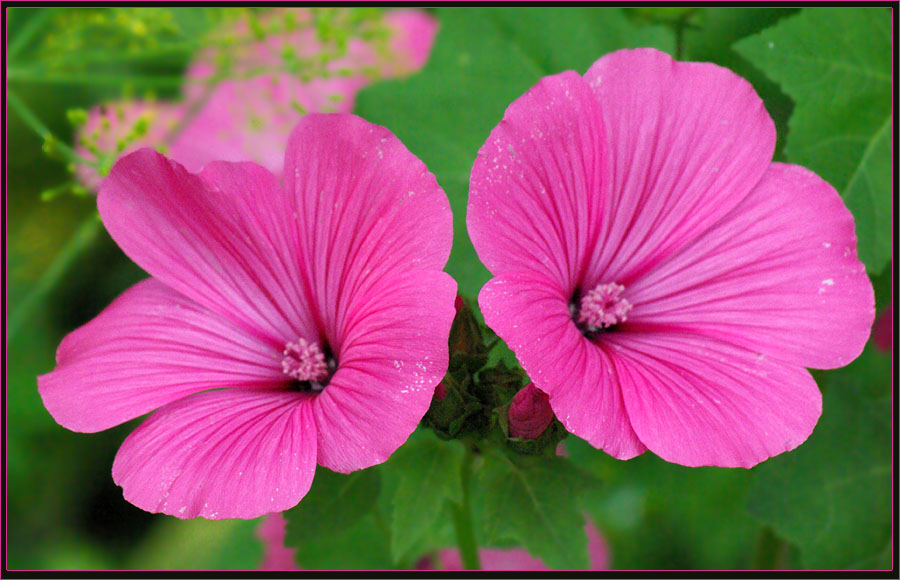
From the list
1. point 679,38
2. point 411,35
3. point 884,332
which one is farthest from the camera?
point 411,35

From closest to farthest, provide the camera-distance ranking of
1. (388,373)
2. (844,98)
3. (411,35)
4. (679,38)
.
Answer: (388,373) → (844,98) → (679,38) → (411,35)

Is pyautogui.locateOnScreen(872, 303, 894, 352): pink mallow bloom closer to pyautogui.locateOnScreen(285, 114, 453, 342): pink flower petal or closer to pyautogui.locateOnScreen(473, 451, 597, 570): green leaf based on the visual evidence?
pyautogui.locateOnScreen(473, 451, 597, 570): green leaf

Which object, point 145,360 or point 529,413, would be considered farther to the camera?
point 145,360

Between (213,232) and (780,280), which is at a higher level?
(213,232)

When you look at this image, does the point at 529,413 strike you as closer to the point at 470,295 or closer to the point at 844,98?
the point at 470,295

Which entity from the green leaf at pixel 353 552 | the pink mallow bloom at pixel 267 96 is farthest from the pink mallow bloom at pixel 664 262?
the pink mallow bloom at pixel 267 96

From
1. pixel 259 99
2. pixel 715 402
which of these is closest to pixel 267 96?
pixel 259 99

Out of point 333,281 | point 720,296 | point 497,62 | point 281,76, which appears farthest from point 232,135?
point 720,296
